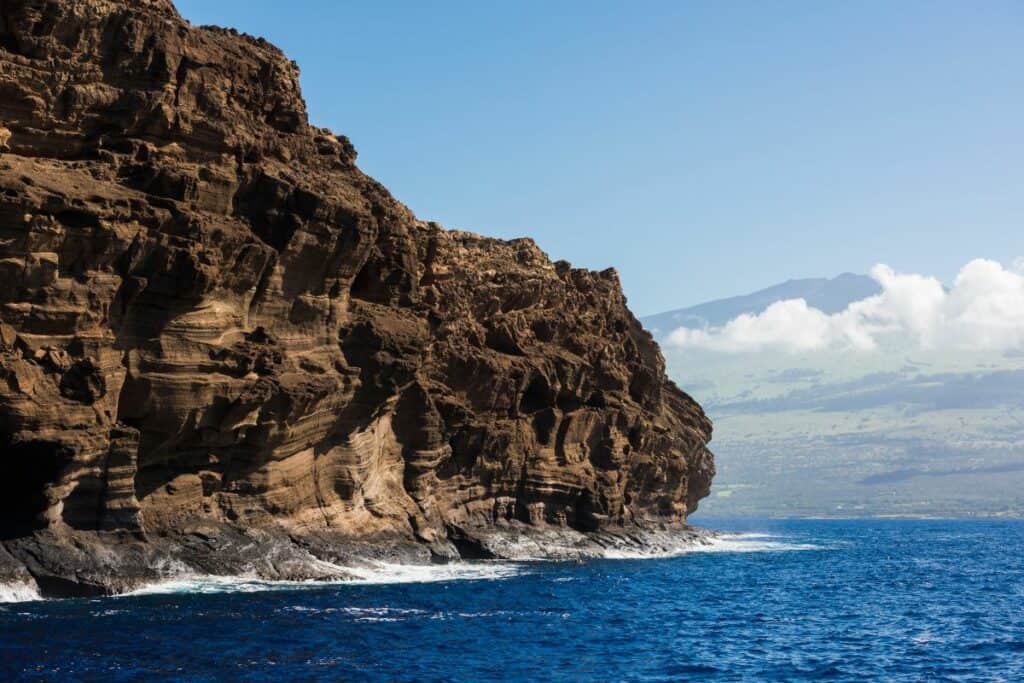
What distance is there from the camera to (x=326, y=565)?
70500 millimetres

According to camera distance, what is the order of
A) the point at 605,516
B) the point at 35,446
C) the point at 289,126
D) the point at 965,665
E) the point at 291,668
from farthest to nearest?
the point at 605,516
the point at 289,126
the point at 35,446
the point at 965,665
the point at 291,668

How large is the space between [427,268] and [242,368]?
98.8 ft

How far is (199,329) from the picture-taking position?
6356cm

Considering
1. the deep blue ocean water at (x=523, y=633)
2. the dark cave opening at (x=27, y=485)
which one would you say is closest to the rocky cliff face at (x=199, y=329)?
the dark cave opening at (x=27, y=485)

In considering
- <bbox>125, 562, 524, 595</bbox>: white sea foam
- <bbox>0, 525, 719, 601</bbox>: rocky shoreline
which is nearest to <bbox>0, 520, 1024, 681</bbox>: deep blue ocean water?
<bbox>125, 562, 524, 595</bbox>: white sea foam

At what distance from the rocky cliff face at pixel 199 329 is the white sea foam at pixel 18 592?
1.84ft

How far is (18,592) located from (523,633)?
21.6m

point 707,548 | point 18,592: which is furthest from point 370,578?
point 707,548

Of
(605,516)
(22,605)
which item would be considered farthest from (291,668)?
(605,516)

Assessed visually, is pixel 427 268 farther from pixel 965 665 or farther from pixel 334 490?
pixel 965 665

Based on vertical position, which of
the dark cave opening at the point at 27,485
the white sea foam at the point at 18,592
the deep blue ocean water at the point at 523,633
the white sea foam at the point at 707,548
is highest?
the dark cave opening at the point at 27,485

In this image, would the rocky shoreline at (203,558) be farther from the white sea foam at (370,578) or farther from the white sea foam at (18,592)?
the white sea foam at (370,578)

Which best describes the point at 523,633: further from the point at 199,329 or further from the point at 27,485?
the point at 27,485

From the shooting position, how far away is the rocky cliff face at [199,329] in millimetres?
56156
